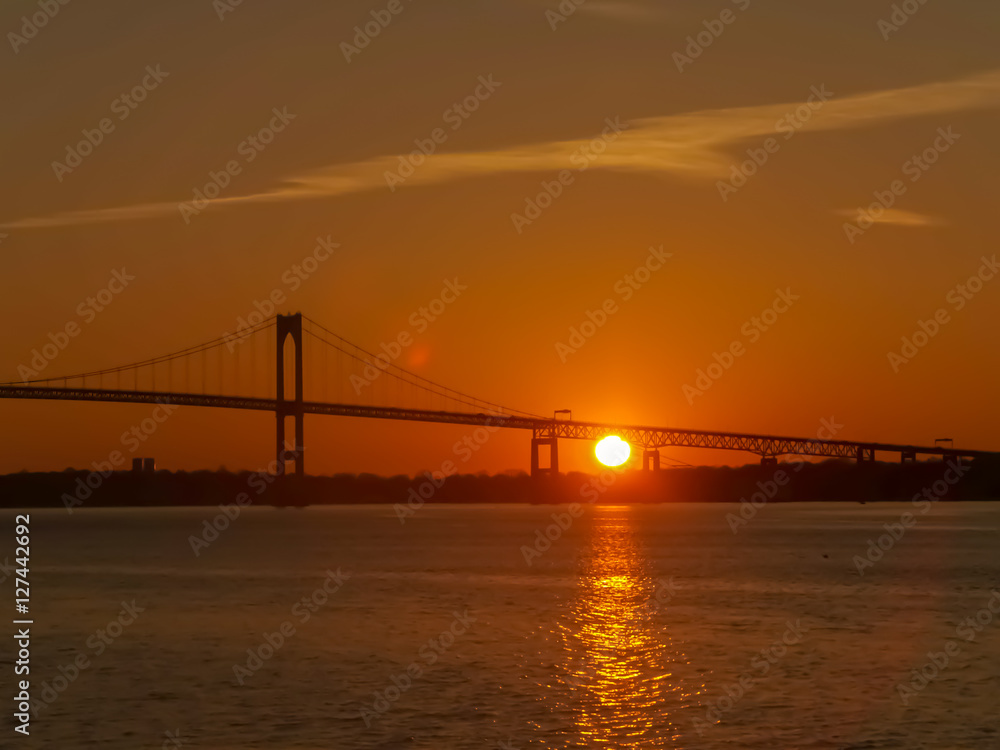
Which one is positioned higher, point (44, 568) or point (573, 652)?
point (44, 568)

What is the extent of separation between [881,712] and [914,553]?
45622 millimetres

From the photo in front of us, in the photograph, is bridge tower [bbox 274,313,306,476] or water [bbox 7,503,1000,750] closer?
water [bbox 7,503,1000,750]

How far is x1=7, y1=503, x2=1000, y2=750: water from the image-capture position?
17875 millimetres

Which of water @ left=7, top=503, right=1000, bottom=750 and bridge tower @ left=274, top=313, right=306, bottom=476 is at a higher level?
bridge tower @ left=274, top=313, right=306, bottom=476

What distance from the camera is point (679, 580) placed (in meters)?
44.6

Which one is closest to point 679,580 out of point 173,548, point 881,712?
point 881,712

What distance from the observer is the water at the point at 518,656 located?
17.9 m

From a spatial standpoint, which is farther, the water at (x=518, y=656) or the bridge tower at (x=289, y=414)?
the bridge tower at (x=289, y=414)

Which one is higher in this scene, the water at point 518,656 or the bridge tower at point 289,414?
the bridge tower at point 289,414

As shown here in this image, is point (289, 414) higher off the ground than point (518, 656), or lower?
higher

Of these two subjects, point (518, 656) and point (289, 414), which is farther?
point (289, 414)

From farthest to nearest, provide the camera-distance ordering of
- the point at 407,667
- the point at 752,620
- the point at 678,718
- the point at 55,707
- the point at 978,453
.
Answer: the point at 978,453
the point at 752,620
the point at 407,667
the point at 55,707
the point at 678,718

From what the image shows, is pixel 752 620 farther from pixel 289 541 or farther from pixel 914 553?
pixel 289 541

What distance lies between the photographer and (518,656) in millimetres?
24625
